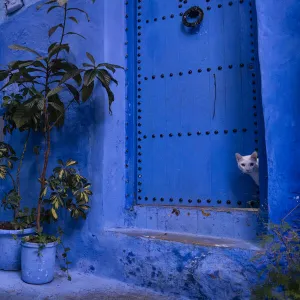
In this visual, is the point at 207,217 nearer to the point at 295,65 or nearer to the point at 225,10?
the point at 295,65

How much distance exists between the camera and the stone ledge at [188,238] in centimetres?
241

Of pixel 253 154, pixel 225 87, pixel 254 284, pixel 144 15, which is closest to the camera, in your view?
pixel 254 284

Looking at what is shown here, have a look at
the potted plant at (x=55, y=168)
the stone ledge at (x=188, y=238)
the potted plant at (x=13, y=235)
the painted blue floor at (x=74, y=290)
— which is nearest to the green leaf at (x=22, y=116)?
the potted plant at (x=55, y=168)

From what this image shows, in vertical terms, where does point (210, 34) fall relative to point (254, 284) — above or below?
above

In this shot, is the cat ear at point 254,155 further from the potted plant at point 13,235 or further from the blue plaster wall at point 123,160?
the potted plant at point 13,235

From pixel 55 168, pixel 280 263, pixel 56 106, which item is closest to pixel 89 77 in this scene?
pixel 56 106

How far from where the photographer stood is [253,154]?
2.58 meters

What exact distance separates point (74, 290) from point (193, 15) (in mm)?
2490

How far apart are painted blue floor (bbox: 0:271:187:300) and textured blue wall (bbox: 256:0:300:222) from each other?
1101mm

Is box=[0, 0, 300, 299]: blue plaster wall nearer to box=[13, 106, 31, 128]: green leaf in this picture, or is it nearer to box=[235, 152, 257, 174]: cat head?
box=[235, 152, 257, 174]: cat head

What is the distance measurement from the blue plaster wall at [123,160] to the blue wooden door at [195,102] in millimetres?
220

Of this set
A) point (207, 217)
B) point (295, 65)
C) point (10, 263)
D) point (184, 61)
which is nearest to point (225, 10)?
point (184, 61)

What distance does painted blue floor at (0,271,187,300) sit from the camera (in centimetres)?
255

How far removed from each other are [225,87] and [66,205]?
5.44 ft
